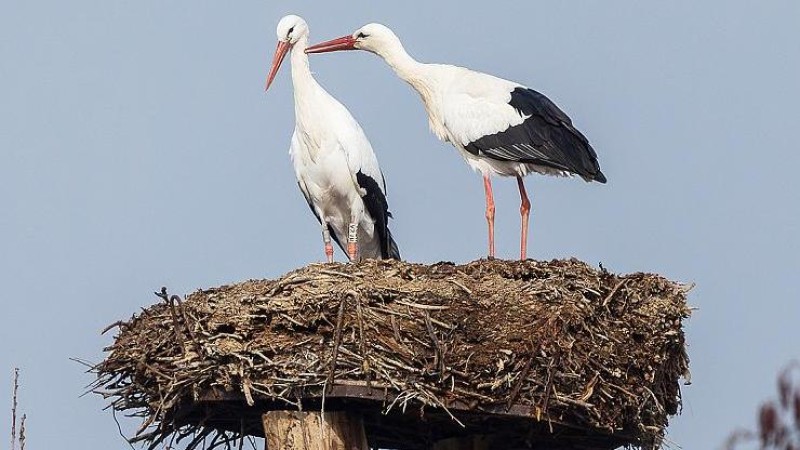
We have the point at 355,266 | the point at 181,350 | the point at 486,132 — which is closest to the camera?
the point at 181,350

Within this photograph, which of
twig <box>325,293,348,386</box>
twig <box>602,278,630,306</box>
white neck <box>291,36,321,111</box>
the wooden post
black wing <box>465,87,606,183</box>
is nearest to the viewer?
twig <box>325,293,348,386</box>

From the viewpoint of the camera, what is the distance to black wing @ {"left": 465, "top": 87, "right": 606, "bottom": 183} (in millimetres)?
7418

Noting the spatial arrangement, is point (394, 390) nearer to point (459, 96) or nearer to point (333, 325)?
point (333, 325)

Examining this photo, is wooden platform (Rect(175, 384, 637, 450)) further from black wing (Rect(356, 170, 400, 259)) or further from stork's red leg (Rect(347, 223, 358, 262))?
black wing (Rect(356, 170, 400, 259))

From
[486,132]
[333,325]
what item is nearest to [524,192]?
[486,132]

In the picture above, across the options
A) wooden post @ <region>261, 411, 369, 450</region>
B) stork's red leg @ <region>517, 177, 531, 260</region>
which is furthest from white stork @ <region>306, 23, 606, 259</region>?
wooden post @ <region>261, 411, 369, 450</region>

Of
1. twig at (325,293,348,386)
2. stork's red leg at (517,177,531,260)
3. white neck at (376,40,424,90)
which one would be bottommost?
twig at (325,293,348,386)

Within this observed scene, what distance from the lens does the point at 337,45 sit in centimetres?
858

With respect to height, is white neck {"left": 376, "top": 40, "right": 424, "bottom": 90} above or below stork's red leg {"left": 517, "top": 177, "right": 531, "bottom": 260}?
above

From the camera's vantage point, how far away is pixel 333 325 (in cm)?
537

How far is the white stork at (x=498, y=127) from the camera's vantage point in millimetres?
7516

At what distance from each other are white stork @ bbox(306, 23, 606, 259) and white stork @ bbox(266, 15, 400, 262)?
57 centimetres

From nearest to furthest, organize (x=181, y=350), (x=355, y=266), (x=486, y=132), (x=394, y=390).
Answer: (x=394, y=390), (x=181, y=350), (x=355, y=266), (x=486, y=132)

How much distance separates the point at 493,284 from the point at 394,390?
87 centimetres
